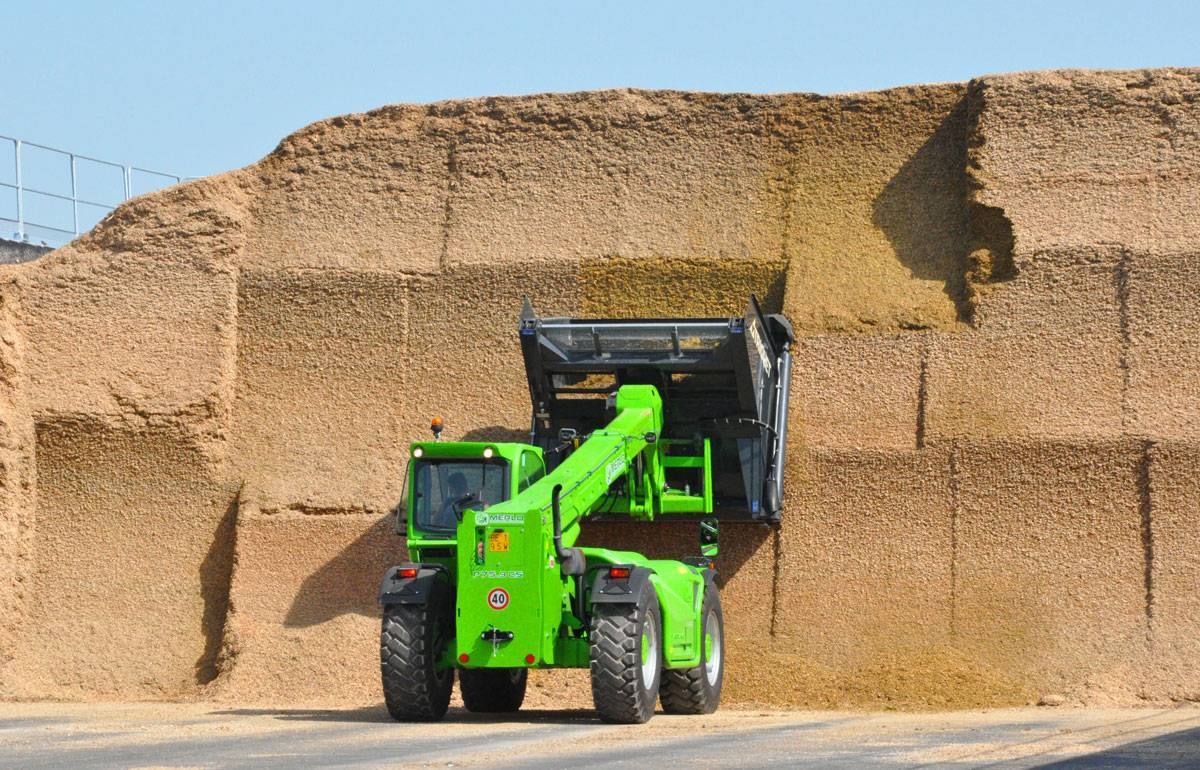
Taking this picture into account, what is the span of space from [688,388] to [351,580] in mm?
4350

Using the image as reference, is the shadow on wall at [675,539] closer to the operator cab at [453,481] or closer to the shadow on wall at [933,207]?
the operator cab at [453,481]

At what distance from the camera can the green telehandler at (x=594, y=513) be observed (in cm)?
1299

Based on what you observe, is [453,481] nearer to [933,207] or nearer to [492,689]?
[492,689]

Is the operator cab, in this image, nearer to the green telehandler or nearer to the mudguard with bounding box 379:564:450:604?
the green telehandler

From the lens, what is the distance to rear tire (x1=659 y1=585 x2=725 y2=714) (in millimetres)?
14672

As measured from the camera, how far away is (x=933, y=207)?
20.2 meters

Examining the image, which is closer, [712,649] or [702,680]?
[702,680]

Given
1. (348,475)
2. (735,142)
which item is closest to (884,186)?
(735,142)

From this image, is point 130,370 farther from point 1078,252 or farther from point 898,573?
point 1078,252

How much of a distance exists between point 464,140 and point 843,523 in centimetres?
714

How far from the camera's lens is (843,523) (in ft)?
58.1

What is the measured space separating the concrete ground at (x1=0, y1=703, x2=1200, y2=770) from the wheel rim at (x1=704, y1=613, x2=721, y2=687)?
0.44 m

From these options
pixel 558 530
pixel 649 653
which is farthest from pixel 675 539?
pixel 558 530

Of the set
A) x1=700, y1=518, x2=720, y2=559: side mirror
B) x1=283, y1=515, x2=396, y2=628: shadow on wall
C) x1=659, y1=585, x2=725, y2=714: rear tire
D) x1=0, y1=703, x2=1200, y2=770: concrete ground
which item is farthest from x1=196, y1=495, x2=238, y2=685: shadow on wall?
x1=659, y1=585, x2=725, y2=714: rear tire
